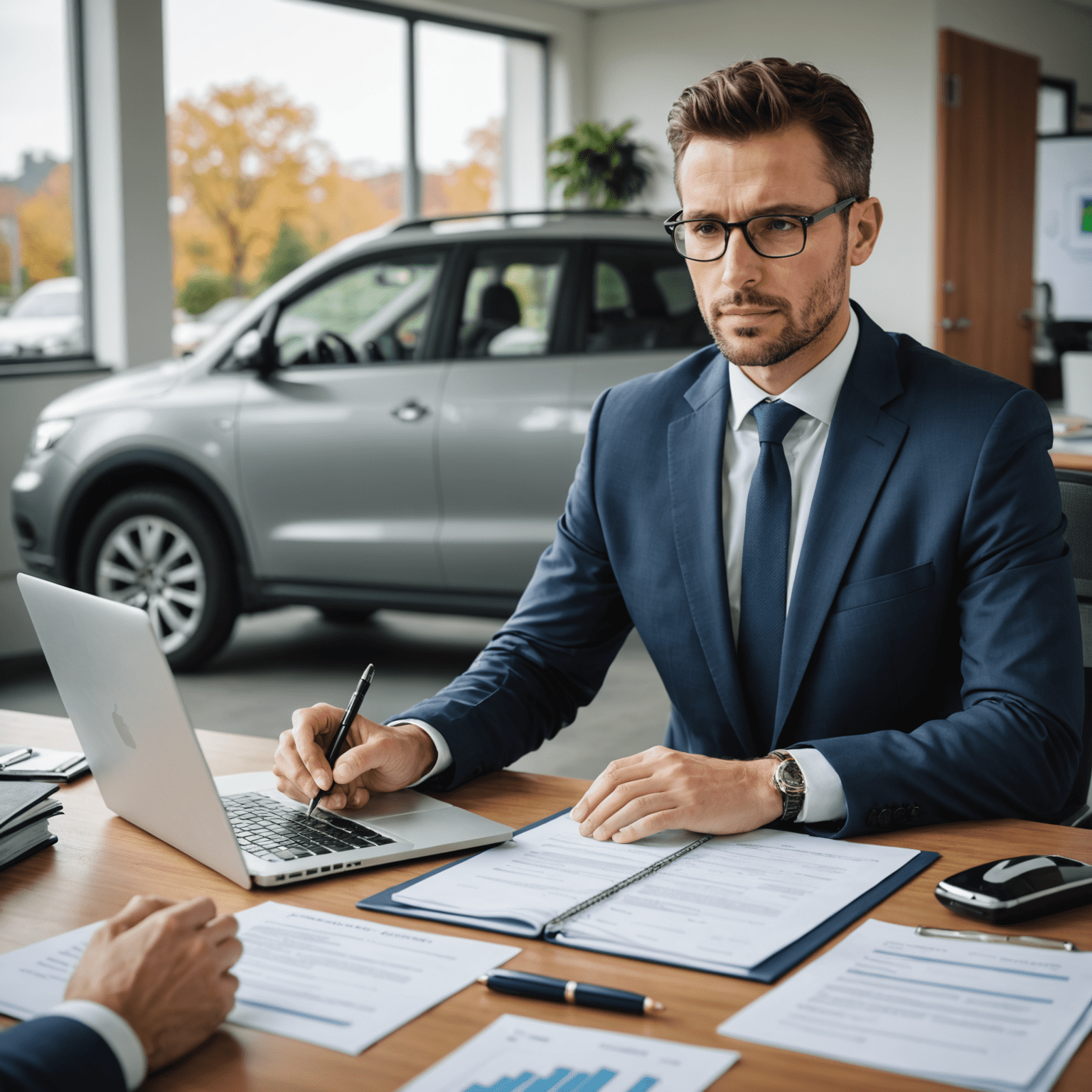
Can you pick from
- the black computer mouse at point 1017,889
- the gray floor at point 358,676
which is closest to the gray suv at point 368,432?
the gray floor at point 358,676

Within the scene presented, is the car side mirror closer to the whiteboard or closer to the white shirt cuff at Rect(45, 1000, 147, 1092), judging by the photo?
the white shirt cuff at Rect(45, 1000, 147, 1092)

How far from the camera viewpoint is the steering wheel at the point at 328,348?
195 inches

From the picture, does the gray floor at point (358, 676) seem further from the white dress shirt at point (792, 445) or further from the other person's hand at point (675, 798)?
the other person's hand at point (675, 798)

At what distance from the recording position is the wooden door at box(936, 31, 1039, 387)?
7832 mm

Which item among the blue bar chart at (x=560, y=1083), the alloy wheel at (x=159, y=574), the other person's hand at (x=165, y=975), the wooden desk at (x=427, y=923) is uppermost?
the other person's hand at (x=165, y=975)

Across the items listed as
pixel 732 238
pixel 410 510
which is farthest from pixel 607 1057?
pixel 410 510

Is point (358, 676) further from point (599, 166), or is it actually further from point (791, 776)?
point (599, 166)

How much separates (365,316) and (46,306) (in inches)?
70.6

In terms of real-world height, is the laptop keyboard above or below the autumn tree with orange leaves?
below

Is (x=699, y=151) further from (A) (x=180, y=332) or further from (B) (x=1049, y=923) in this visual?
(A) (x=180, y=332)

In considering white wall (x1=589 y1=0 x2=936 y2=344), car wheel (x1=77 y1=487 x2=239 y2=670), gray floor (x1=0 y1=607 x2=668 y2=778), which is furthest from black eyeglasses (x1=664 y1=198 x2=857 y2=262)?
white wall (x1=589 y1=0 x2=936 y2=344)

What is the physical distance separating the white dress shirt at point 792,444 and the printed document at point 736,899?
0.40 m

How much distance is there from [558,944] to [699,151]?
0.96 m

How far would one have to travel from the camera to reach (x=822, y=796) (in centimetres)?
130
